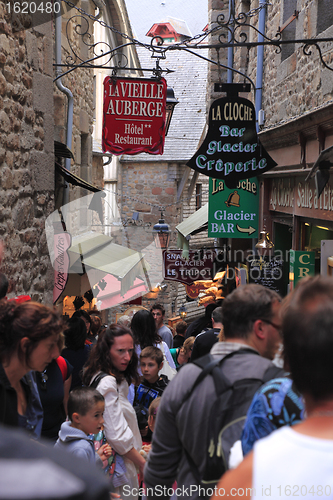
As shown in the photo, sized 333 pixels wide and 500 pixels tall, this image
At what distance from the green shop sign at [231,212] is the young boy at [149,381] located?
4499mm

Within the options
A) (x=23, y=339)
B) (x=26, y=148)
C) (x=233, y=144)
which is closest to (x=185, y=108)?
(x=233, y=144)

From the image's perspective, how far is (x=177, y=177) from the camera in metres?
19.3

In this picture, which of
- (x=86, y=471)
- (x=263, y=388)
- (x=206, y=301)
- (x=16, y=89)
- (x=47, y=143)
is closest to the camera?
(x=86, y=471)

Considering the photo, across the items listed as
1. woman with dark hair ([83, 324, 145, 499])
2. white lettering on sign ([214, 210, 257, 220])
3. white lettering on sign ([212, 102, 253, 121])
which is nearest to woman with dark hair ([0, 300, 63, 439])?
woman with dark hair ([83, 324, 145, 499])

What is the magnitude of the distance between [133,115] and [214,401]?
683cm

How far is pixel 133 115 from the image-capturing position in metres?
8.06

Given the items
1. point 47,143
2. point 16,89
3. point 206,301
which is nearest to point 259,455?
point 16,89

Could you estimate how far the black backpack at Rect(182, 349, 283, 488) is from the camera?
181cm

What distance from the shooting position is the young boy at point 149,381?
394 cm

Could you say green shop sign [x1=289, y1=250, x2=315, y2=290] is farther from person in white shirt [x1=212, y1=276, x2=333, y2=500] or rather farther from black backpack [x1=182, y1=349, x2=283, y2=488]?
person in white shirt [x1=212, y1=276, x2=333, y2=500]

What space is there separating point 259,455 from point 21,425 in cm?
149

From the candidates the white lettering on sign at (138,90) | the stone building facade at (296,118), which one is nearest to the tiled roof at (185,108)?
the stone building facade at (296,118)

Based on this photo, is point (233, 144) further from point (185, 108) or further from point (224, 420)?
point (185, 108)

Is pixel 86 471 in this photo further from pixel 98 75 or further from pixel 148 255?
pixel 148 255
